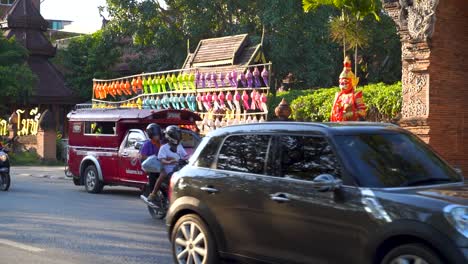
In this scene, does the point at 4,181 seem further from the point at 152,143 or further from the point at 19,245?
the point at 19,245

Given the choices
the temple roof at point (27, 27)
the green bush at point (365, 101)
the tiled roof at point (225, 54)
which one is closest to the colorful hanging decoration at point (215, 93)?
the tiled roof at point (225, 54)

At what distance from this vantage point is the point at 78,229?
1141 centimetres

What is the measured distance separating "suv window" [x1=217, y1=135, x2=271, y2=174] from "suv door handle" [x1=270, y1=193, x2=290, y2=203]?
374 millimetres

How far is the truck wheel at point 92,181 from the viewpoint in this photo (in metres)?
17.4

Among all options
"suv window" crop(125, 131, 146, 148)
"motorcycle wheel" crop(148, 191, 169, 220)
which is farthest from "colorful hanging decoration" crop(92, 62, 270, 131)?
"motorcycle wheel" crop(148, 191, 169, 220)

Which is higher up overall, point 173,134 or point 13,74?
point 13,74

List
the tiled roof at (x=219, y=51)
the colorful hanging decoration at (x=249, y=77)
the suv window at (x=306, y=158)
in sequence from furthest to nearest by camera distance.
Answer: the tiled roof at (x=219, y=51) → the colorful hanging decoration at (x=249, y=77) → the suv window at (x=306, y=158)

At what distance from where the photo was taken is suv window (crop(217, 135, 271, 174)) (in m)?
7.06

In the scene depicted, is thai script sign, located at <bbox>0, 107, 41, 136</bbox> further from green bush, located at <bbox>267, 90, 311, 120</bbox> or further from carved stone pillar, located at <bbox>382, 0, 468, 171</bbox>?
carved stone pillar, located at <bbox>382, 0, 468, 171</bbox>

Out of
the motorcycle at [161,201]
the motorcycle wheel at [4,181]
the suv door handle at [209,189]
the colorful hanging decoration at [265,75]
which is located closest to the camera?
the suv door handle at [209,189]

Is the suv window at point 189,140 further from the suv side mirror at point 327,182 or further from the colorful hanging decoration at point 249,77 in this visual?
the suv side mirror at point 327,182

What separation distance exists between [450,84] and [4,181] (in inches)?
439

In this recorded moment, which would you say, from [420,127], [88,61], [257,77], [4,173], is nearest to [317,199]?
[420,127]

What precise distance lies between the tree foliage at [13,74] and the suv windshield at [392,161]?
33.3 meters
